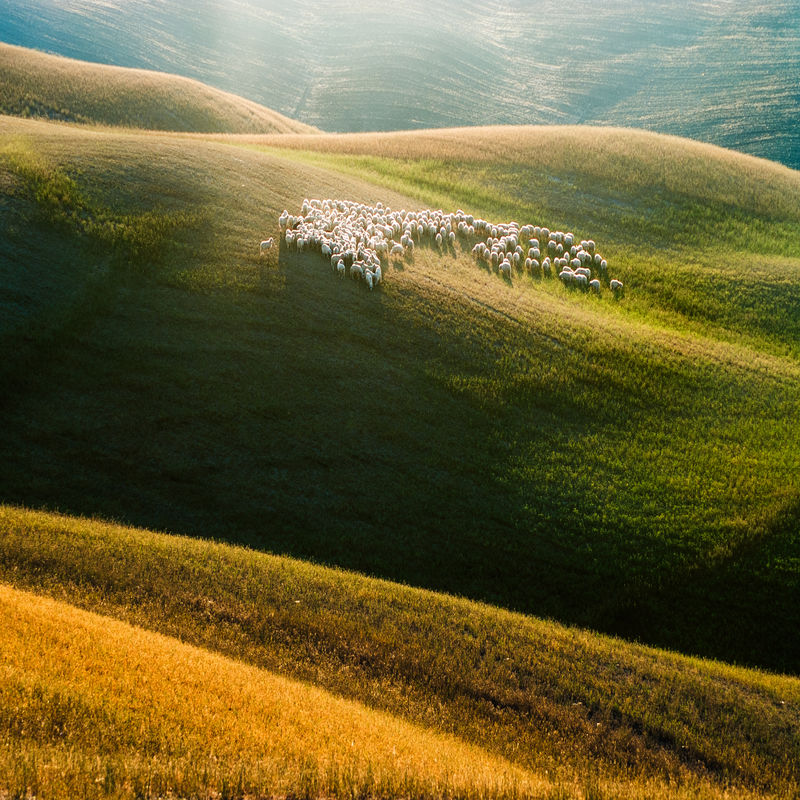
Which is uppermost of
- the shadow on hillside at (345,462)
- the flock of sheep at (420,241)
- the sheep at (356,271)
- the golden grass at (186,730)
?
the flock of sheep at (420,241)

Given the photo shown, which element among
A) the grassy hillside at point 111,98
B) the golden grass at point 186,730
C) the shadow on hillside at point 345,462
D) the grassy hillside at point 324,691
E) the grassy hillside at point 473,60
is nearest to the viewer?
the golden grass at point 186,730

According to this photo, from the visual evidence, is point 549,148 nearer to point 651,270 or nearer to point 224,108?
point 651,270

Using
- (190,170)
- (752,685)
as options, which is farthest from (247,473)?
(190,170)

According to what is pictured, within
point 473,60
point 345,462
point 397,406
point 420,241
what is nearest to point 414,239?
point 420,241

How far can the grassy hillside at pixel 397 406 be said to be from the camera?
18078 millimetres

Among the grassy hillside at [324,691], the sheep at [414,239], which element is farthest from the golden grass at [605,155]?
the grassy hillside at [324,691]

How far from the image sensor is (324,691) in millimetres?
12133

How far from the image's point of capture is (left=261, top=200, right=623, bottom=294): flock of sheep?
28453 millimetres

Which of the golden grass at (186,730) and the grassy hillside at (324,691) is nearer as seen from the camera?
the golden grass at (186,730)

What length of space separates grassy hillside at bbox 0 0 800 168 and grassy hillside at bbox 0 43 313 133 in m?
70.0

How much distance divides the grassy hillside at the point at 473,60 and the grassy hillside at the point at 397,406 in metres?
104

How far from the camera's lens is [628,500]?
20062 mm

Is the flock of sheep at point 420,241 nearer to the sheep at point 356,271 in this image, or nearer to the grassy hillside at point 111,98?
the sheep at point 356,271

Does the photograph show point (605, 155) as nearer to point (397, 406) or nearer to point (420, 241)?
point (420, 241)
